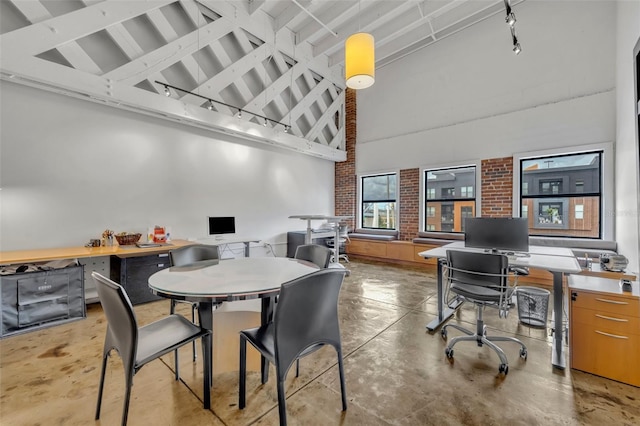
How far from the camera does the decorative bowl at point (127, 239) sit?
12.3ft

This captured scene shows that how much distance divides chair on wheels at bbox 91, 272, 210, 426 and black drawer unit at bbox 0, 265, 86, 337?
214 cm

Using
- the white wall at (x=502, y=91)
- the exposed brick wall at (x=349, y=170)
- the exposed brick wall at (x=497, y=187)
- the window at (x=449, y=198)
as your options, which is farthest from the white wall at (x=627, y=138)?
the exposed brick wall at (x=349, y=170)

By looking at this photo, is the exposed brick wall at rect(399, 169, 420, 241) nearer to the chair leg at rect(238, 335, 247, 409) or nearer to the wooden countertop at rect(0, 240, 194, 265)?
the wooden countertop at rect(0, 240, 194, 265)

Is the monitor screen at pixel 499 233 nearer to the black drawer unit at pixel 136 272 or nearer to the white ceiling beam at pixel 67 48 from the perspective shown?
the black drawer unit at pixel 136 272

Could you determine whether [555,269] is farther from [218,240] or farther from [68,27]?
A: [68,27]

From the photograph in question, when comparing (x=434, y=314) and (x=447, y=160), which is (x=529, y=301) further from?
(x=447, y=160)

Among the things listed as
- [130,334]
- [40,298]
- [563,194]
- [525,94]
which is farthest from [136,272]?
[525,94]

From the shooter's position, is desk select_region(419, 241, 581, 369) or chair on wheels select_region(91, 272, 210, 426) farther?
desk select_region(419, 241, 581, 369)

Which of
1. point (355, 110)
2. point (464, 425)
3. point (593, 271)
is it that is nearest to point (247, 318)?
point (464, 425)

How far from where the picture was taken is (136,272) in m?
3.59

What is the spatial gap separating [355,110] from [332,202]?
2806 mm

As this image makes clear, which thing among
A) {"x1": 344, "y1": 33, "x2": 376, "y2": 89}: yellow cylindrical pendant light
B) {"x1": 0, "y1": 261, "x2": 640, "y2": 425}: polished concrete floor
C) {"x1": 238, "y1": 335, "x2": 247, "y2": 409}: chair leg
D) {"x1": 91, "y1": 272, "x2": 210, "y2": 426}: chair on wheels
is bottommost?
{"x1": 0, "y1": 261, "x2": 640, "y2": 425}: polished concrete floor

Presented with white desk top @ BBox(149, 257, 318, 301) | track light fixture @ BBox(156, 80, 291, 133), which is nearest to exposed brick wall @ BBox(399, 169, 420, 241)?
track light fixture @ BBox(156, 80, 291, 133)

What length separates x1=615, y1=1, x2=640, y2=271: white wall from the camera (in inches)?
115
